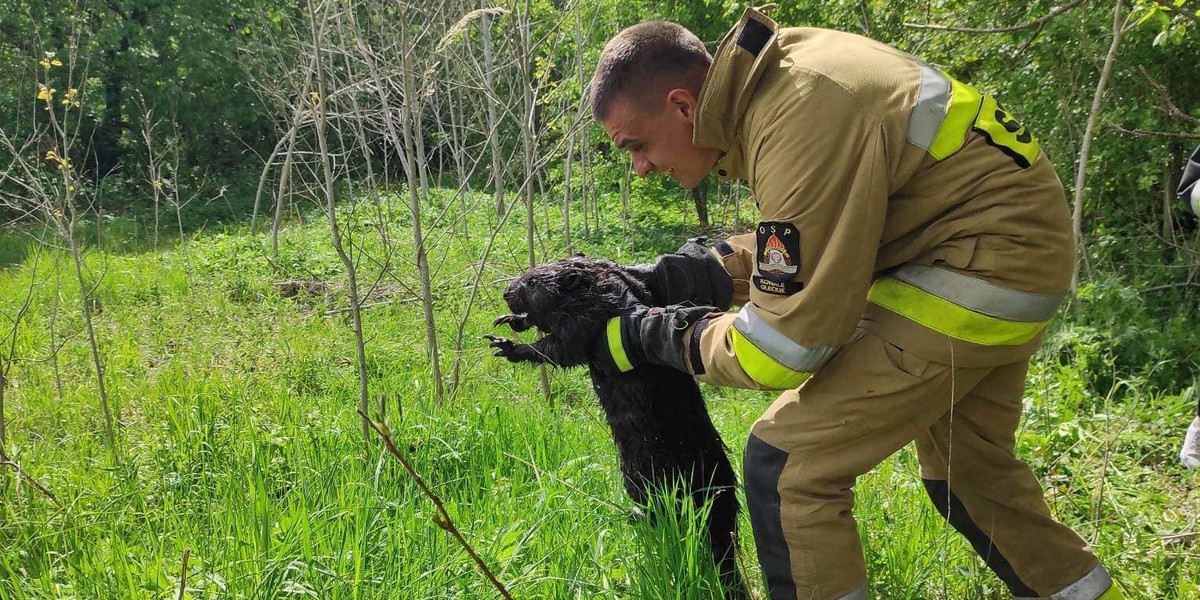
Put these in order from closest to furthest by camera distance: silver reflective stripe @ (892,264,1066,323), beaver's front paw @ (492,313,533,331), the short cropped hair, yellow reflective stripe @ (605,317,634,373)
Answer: silver reflective stripe @ (892,264,1066,323), the short cropped hair, yellow reflective stripe @ (605,317,634,373), beaver's front paw @ (492,313,533,331)

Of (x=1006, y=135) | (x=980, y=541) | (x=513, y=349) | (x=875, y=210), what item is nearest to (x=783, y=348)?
(x=875, y=210)

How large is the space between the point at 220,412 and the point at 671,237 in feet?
25.8

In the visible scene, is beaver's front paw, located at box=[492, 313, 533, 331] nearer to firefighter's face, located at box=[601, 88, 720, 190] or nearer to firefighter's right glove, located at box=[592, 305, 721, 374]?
firefighter's right glove, located at box=[592, 305, 721, 374]

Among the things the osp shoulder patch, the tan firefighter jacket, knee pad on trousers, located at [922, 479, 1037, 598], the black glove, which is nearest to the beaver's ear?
the tan firefighter jacket

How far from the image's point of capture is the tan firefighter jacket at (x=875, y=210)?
1649mm

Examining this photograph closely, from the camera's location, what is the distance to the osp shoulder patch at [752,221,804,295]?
169 cm

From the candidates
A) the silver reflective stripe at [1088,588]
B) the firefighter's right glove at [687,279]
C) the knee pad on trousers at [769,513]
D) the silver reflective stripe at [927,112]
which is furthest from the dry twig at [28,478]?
the silver reflective stripe at [1088,588]

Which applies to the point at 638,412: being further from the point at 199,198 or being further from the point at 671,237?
the point at 199,198

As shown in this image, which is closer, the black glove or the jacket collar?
the jacket collar

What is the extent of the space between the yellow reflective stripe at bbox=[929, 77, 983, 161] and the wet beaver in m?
0.88

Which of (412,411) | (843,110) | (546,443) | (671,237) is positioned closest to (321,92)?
(412,411)

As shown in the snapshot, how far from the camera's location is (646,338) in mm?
2012

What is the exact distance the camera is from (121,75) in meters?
17.7

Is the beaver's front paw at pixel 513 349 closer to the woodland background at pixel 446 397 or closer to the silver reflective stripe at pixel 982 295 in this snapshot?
the woodland background at pixel 446 397
